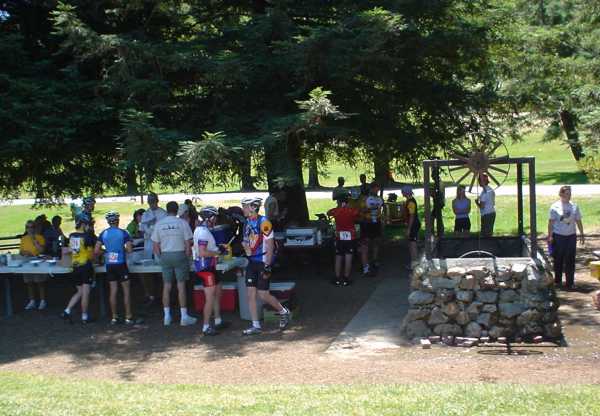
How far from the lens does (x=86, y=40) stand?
39.0 feet

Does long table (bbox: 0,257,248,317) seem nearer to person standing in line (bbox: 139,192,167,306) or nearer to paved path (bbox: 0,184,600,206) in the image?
person standing in line (bbox: 139,192,167,306)

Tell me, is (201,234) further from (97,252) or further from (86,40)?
(86,40)

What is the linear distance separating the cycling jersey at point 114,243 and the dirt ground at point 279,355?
0.98m

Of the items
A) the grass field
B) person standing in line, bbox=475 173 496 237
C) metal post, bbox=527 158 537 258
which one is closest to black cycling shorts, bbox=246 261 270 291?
metal post, bbox=527 158 537 258

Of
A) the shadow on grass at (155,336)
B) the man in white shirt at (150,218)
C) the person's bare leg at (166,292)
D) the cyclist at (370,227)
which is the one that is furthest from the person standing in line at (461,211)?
the person's bare leg at (166,292)

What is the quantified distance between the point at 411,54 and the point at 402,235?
290 inches

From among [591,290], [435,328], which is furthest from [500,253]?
[435,328]

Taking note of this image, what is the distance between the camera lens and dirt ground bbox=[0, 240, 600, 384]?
25.6 feet

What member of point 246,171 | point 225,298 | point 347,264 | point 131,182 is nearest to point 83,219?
point 225,298

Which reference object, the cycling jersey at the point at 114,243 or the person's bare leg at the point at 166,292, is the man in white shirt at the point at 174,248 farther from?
the cycling jersey at the point at 114,243

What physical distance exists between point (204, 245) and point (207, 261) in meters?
0.27

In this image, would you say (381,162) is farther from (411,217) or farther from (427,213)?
(427,213)

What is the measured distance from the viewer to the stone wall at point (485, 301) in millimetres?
9055

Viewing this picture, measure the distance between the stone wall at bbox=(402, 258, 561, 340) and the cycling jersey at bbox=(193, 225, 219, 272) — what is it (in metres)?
2.67
